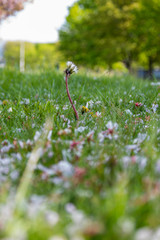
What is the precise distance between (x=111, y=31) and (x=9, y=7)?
A: 8.72 metres

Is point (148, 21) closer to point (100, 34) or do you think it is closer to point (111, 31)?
point (111, 31)

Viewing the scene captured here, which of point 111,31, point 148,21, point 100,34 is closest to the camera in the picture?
point 148,21

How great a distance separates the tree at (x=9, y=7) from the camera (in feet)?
59.2

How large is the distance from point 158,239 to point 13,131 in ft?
5.88

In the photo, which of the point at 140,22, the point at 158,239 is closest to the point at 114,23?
the point at 140,22

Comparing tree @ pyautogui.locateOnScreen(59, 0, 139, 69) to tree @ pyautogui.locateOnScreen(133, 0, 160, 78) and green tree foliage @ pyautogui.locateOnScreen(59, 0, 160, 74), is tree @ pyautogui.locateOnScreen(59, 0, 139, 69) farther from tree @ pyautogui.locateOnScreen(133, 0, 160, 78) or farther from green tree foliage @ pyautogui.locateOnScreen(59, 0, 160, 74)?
tree @ pyautogui.locateOnScreen(133, 0, 160, 78)

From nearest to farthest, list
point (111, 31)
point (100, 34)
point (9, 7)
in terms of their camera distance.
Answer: point (9, 7) → point (111, 31) → point (100, 34)

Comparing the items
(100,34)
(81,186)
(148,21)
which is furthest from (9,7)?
(81,186)

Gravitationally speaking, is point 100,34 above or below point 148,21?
above

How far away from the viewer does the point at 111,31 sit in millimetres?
22469

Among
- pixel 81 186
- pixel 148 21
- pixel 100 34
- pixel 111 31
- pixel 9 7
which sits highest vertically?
pixel 9 7

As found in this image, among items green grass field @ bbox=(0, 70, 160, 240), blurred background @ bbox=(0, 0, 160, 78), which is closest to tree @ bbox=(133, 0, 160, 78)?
blurred background @ bbox=(0, 0, 160, 78)

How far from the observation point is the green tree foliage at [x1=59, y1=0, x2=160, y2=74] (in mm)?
20281

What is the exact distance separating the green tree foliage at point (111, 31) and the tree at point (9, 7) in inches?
205
